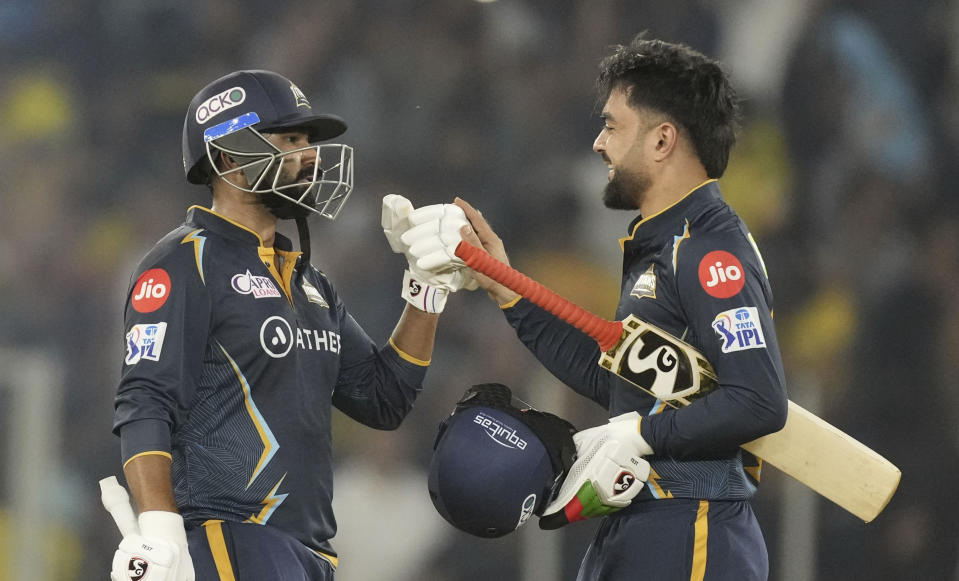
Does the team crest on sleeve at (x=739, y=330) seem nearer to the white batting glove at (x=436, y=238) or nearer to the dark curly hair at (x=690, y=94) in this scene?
the dark curly hair at (x=690, y=94)

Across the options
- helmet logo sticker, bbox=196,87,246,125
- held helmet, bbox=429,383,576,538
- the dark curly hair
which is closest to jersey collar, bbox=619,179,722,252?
the dark curly hair

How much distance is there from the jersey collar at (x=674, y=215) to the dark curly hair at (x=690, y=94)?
0.35 ft

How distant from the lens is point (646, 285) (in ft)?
7.67

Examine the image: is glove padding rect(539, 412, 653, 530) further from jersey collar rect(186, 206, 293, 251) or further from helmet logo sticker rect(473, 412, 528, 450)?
jersey collar rect(186, 206, 293, 251)

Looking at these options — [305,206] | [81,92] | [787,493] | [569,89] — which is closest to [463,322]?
[569,89]

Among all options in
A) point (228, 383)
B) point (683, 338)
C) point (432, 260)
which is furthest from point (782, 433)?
point (228, 383)

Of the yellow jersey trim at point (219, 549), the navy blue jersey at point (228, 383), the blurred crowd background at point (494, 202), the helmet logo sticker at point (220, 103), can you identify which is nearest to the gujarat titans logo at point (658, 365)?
the navy blue jersey at point (228, 383)

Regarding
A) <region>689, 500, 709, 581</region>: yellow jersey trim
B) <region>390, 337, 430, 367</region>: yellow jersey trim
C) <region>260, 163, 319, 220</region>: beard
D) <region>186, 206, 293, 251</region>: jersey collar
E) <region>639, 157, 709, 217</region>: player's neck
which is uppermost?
<region>260, 163, 319, 220</region>: beard

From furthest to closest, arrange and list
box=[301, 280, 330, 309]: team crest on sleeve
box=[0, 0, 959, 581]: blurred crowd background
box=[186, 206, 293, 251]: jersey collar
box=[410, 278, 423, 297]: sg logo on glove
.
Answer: box=[0, 0, 959, 581]: blurred crowd background
box=[410, 278, 423, 297]: sg logo on glove
box=[301, 280, 330, 309]: team crest on sleeve
box=[186, 206, 293, 251]: jersey collar

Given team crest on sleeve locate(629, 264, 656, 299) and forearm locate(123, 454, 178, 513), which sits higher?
team crest on sleeve locate(629, 264, 656, 299)

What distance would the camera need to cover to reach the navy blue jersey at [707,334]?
85.3 inches

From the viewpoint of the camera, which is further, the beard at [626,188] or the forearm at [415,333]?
the forearm at [415,333]

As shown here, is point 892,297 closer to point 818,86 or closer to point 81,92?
point 818,86

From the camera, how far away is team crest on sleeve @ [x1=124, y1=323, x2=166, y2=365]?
2080mm
